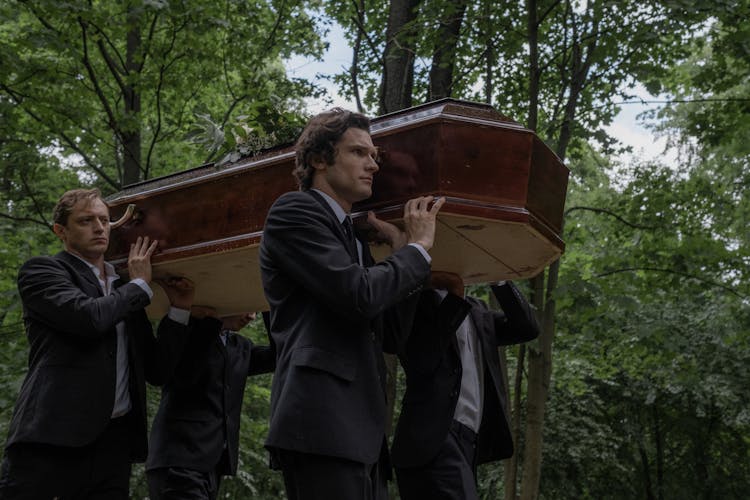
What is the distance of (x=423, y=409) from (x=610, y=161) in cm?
1831

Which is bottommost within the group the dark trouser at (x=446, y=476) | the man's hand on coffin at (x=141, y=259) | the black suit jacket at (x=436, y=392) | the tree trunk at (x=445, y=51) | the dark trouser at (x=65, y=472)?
the dark trouser at (x=65, y=472)

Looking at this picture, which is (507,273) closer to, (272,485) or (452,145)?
(452,145)

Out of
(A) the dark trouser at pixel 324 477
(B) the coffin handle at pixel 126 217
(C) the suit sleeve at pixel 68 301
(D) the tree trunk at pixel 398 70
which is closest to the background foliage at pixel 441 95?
(D) the tree trunk at pixel 398 70

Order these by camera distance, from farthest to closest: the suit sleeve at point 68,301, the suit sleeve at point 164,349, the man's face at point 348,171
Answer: the suit sleeve at point 164,349
the suit sleeve at point 68,301
the man's face at point 348,171

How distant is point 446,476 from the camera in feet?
12.1

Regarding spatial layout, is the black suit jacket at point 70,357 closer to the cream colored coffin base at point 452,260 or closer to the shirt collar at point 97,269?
the shirt collar at point 97,269

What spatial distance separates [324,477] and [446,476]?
1.40m

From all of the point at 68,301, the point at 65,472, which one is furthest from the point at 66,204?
the point at 65,472

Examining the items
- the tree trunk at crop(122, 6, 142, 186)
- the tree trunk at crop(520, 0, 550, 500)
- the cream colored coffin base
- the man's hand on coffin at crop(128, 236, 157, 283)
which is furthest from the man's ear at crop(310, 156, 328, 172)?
the tree trunk at crop(122, 6, 142, 186)

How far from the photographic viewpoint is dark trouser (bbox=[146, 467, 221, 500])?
4312mm

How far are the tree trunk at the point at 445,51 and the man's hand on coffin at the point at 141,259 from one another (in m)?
3.51

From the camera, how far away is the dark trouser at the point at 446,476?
368 cm

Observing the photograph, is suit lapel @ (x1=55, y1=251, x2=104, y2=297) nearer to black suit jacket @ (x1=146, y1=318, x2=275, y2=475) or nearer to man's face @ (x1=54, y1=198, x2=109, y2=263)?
man's face @ (x1=54, y1=198, x2=109, y2=263)

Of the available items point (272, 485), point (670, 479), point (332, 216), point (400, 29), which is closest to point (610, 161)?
point (670, 479)
